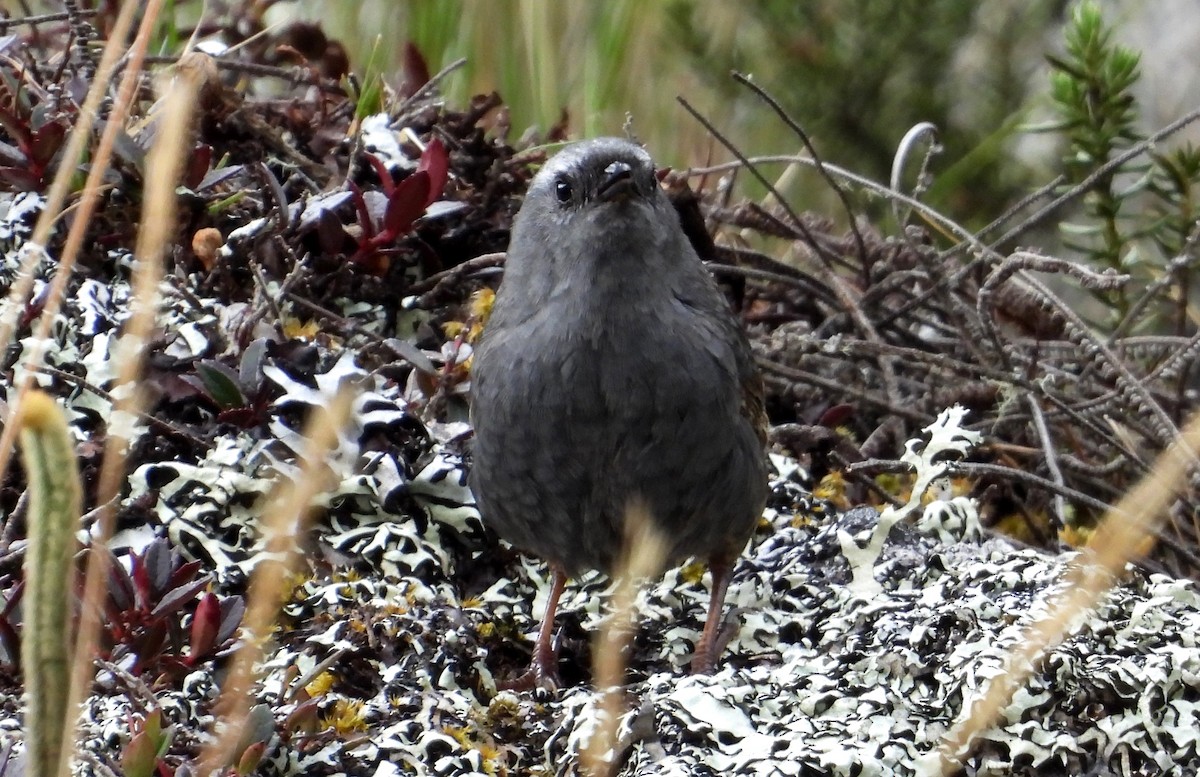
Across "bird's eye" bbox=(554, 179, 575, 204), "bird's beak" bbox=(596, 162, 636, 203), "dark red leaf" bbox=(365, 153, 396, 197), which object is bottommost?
"bird's beak" bbox=(596, 162, 636, 203)

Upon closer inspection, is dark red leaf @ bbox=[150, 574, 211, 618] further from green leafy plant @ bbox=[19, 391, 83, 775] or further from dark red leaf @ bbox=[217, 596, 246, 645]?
green leafy plant @ bbox=[19, 391, 83, 775]

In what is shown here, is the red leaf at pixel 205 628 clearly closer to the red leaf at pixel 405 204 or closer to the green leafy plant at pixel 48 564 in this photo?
the green leafy plant at pixel 48 564

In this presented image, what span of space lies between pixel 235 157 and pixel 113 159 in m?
0.47

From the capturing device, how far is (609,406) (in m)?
2.79

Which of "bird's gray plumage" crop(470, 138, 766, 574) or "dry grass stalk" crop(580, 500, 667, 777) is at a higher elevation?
"bird's gray plumage" crop(470, 138, 766, 574)

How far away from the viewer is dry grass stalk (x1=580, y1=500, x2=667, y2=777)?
177cm

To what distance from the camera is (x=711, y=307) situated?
3.04 metres

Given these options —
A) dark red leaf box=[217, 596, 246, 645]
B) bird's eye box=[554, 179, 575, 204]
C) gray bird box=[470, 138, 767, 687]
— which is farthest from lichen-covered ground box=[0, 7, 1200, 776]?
bird's eye box=[554, 179, 575, 204]

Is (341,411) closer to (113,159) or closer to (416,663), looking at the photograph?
(416,663)

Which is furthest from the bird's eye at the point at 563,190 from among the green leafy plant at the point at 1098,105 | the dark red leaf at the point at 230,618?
the green leafy plant at the point at 1098,105

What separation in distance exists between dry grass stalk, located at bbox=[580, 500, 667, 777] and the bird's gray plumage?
0.05 metres

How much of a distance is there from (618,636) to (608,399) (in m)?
1.01

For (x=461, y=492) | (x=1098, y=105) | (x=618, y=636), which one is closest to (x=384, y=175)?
(x=461, y=492)

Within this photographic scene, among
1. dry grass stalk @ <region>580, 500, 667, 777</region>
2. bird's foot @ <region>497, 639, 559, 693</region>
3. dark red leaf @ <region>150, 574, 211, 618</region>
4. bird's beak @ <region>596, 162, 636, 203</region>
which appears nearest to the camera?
dry grass stalk @ <region>580, 500, 667, 777</region>
